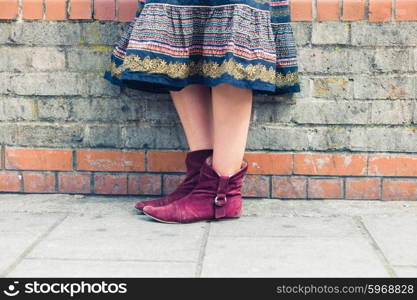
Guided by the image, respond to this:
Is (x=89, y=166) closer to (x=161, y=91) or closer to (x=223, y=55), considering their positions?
(x=161, y=91)

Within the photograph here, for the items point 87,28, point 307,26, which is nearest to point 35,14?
point 87,28

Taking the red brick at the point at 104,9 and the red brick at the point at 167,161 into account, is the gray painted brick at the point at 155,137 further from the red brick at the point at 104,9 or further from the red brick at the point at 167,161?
the red brick at the point at 104,9

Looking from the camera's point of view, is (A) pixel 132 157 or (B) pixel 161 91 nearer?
(B) pixel 161 91

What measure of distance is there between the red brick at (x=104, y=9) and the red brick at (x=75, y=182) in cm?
74

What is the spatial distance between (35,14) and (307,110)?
133 cm

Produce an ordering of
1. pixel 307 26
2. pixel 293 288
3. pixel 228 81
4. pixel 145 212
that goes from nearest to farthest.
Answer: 1. pixel 293 288
2. pixel 228 81
3. pixel 145 212
4. pixel 307 26

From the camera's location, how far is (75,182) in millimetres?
3137

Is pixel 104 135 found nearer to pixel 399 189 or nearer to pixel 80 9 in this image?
pixel 80 9

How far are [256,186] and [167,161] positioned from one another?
1.42ft

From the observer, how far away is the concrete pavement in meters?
2.12

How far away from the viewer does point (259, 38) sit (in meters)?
2.59

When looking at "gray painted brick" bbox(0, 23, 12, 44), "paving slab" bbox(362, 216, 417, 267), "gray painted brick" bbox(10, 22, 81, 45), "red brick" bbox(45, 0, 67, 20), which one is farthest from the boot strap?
"gray painted brick" bbox(0, 23, 12, 44)

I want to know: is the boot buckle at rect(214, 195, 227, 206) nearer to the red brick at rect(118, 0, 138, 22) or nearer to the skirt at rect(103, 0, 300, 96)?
the skirt at rect(103, 0, 300, 96)

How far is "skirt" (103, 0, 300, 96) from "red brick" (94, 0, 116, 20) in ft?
1.34
